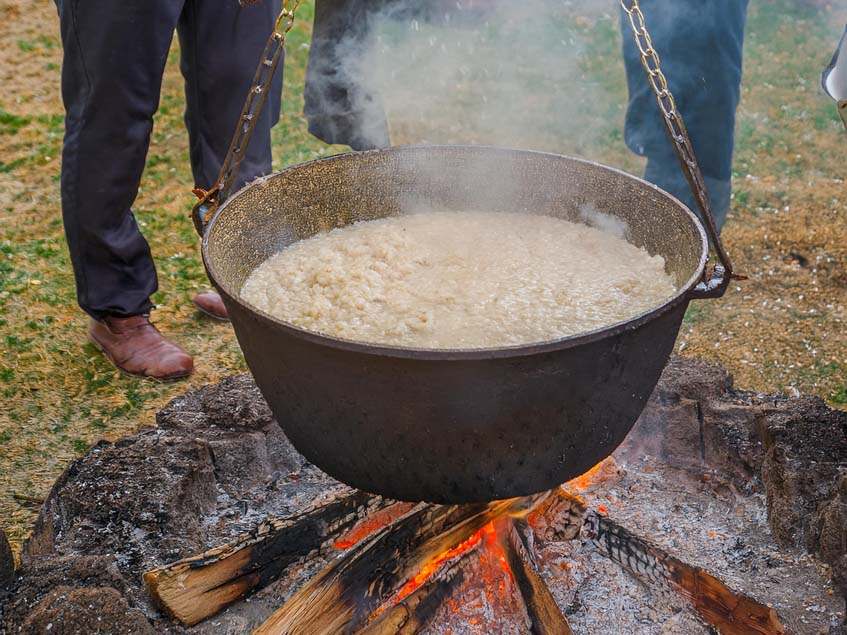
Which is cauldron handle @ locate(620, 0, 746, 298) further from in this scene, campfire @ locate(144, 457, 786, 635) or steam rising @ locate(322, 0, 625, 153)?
steam rising @ locate(322, 0, 625, 153)

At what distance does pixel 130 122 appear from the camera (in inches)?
137

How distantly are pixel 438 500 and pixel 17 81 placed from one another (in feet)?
22.9

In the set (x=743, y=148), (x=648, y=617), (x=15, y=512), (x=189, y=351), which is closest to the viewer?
(x=648, y=617)

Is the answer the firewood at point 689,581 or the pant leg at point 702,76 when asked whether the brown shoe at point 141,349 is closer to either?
the firewood at point 689,581

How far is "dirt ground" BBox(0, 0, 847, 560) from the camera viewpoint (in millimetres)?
3787

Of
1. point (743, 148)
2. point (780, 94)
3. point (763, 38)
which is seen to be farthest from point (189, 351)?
point (763, 38)

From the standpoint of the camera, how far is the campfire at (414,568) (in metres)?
2.33

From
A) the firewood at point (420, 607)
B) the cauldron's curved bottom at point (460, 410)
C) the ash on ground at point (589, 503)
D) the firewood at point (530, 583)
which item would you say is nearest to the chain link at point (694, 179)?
the cauldron's curved bottom at point (460, 410)

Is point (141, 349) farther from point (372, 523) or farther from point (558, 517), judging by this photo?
point (558, 517)

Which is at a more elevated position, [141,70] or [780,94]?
[141,70]

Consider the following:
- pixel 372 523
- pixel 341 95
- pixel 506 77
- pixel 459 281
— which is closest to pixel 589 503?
pixel 372 523

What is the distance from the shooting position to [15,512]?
3.12 metres

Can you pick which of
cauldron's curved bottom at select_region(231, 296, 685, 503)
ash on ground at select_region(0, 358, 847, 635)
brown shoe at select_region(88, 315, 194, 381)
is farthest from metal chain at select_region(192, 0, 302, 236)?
brown shoe at select_region(88, 315, 194, 381)

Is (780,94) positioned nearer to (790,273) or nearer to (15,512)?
(790,273)
